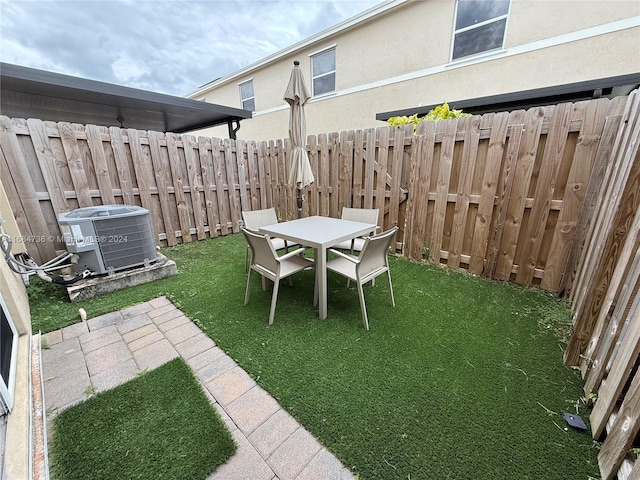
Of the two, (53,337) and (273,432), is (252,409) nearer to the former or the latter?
(273,432)

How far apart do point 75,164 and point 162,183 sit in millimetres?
1108

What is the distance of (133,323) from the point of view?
2352 mm

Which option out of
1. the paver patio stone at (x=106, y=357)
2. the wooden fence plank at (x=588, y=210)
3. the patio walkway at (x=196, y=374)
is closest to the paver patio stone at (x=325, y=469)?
the patio walkway at (x=196, y=374)

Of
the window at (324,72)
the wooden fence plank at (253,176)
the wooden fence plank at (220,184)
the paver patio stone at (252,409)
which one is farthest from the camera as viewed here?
the window at (324,72)

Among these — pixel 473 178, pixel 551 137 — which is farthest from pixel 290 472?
pixel 551 137

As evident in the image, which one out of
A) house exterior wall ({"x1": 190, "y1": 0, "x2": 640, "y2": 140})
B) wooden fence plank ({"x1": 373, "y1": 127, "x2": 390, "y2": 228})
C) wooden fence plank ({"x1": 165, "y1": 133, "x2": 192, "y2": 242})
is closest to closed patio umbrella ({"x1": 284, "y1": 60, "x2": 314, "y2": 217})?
wooden fence plank ({"x1": 373, "y1": 127, "x2": 390, "y2": 228})

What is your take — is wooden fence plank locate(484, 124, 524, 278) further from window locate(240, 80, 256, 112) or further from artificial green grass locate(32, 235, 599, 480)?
window locate(240, 80, 256, 112)

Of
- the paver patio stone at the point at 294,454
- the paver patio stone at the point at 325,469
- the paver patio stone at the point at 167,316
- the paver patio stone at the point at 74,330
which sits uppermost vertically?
the paver patio stone at the point at 74,330

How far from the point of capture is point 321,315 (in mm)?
2398

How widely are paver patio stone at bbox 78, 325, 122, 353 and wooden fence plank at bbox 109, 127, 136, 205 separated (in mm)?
2579

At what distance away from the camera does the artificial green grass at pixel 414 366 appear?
50.6 inches

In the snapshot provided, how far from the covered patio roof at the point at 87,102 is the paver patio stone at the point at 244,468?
5475 millimetres

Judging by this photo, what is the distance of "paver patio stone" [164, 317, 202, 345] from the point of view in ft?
7.03

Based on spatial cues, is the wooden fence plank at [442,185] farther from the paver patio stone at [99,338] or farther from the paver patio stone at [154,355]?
the paver patio stone at [99,338]
